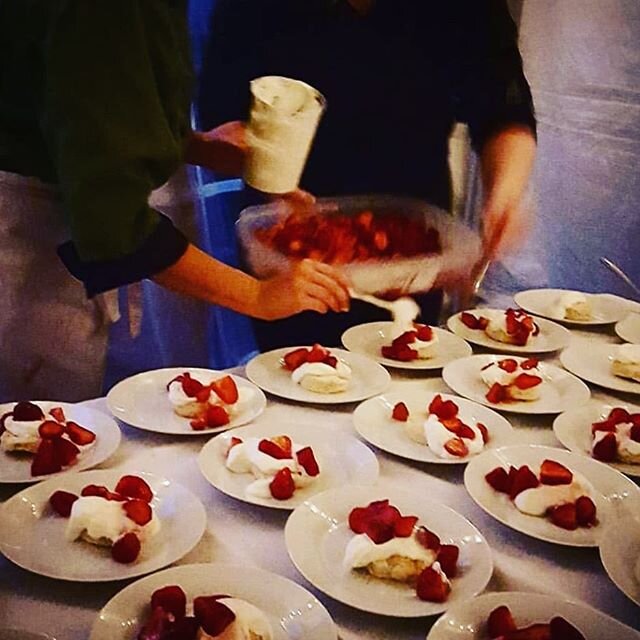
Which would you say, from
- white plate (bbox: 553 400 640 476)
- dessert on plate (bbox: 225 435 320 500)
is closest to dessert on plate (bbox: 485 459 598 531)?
white plate (bbox: 553 400 640 476)

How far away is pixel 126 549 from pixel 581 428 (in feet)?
2.09

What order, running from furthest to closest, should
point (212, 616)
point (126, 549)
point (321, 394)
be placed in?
1. point (321, 394)
2. point (126, 549)
3. point (212, 616)

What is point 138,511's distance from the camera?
33.6 inches

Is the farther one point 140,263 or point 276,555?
point 140,263

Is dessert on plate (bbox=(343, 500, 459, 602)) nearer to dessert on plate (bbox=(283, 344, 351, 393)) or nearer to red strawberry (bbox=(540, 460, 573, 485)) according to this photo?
red strawberry (bbox=(540, 460, 573, 485))

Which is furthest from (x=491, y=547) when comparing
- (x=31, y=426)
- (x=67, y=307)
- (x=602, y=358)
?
(x=67, y=307)

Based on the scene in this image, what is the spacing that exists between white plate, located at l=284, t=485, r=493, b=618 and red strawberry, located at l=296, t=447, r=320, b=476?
57 millimetres

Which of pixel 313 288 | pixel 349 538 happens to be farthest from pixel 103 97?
pixel 349 538

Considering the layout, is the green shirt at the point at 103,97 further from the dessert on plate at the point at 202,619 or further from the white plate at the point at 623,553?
the white plate at the point at 623,553

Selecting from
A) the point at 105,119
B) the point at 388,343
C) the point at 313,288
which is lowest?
the point at 388,343

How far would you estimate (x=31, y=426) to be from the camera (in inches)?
39.9

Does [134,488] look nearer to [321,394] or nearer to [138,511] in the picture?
[138,511]

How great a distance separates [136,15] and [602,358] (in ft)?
2.93

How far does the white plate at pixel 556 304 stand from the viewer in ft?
5.39
